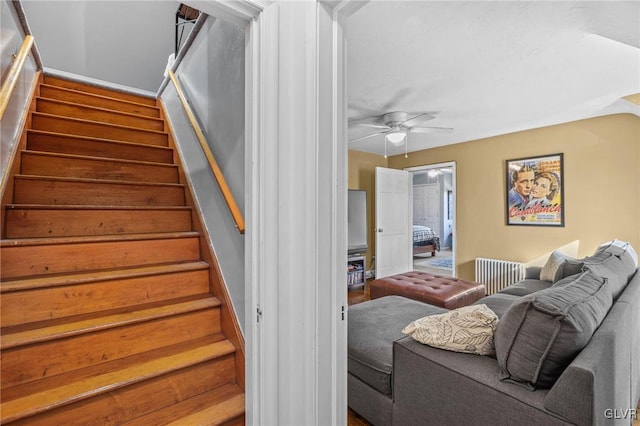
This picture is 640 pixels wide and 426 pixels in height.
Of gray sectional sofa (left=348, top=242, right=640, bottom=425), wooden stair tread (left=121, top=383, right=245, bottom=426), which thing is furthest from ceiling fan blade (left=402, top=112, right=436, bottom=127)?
wooden stair tread (left=121, top=383, right=245, bottom=426)

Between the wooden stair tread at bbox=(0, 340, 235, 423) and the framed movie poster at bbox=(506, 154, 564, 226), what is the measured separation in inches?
157

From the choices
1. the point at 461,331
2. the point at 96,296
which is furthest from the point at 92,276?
the point at 461,331

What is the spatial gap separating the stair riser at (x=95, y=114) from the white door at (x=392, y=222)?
3.15 metres

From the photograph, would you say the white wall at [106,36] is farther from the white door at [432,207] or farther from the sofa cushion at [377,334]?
the white door at [432,207]

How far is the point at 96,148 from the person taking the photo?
8.05 feet

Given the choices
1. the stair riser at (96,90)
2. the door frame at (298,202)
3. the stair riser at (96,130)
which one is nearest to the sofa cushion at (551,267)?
the door frame at (298,202)

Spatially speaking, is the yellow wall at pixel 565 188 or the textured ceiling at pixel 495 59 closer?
the textured ceiling at pixel 495 59

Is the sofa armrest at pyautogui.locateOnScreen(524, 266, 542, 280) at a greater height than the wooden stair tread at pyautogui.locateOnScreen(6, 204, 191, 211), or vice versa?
the wooden stair tread at pyautogui.locateOnScreen(6, 204, 191, 211)

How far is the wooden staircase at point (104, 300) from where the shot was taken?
1.24 metres

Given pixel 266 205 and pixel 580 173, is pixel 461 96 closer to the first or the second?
pixel 580 173

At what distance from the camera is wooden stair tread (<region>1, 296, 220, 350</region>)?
124cm

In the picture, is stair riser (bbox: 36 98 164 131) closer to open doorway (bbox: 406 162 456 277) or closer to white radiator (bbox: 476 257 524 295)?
white radiator (bbox: 476 257 524 295)

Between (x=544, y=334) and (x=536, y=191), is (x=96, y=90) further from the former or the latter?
(x=536, y=191)

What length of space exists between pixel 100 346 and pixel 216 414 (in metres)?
0.60
